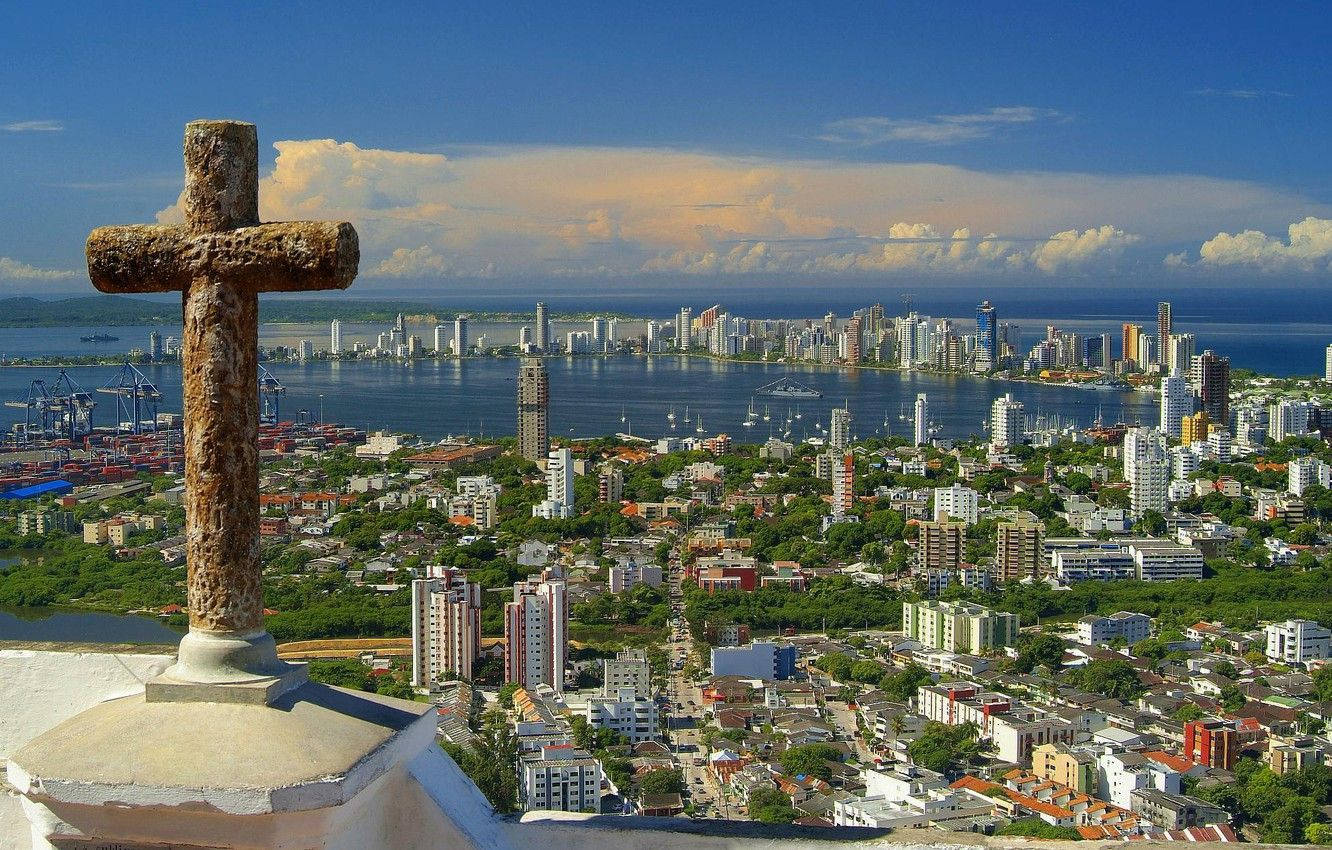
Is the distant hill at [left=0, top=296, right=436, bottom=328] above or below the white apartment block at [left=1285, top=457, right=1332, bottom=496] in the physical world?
above

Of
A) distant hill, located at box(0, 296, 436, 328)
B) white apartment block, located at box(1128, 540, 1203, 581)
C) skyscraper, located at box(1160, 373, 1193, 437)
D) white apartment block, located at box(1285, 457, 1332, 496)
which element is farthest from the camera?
distant hill, located at box(0, 296, 436, 328)

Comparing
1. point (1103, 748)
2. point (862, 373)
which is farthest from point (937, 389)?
point (1103, 748)

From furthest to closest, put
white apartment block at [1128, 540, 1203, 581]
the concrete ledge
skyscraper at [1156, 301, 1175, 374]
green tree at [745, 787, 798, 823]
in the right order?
skyscraper at [1156, 301, 1175, 374] → white apartment block at [1128, 540, 1203, 581] → green tree at [745, 787, 798, 823] → the concrete ledge

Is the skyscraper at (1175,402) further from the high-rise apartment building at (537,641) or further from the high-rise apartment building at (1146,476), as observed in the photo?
the high-rise apartment building at (537,641)

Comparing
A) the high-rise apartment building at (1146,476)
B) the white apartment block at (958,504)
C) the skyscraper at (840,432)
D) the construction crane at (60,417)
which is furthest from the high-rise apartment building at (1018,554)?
the construction crane at (60,417)

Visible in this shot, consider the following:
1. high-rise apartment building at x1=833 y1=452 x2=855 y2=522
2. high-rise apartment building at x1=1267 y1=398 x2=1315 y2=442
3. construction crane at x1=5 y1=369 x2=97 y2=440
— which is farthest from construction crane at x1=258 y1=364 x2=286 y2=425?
high-rise apartment building at x1=1267 y1=398 x2=1315 y2=442

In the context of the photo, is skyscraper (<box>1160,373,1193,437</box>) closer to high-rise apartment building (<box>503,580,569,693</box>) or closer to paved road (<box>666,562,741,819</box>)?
paved road (<box>666,562,741,819</box>)

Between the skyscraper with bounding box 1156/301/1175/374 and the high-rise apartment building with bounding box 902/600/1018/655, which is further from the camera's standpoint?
the skyscraper with bounding box 1156/301/1175/374
